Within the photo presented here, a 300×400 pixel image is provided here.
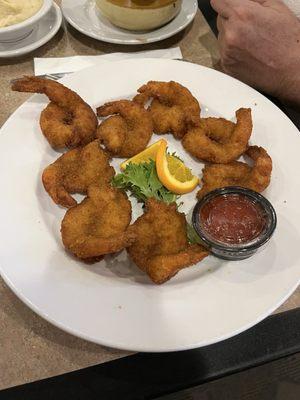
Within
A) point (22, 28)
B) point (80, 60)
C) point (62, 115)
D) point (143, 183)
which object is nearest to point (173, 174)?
point (143, 183)

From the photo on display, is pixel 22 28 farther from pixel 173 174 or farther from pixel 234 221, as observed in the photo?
pixel 234 221

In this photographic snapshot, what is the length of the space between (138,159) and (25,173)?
46 cm

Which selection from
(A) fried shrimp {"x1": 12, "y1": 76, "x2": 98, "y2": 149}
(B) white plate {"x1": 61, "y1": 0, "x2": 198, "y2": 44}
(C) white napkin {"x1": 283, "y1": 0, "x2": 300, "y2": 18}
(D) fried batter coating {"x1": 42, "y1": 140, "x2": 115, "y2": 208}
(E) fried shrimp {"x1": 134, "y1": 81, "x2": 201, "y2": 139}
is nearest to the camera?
(D) fried batter coating {"x1": 42, "y1": 140, "x2": 115, "y2": 208}

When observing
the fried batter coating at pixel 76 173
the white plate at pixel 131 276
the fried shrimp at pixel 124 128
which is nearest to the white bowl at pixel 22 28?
the white plate at pixel 131 276

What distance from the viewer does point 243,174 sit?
1.80 meters

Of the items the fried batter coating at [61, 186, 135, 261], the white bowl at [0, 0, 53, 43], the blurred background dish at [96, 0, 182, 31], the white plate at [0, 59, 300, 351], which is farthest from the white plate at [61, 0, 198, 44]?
the fried batter coating at [61, 186, 135, 261]

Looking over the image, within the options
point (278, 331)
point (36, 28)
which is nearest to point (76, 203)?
point (278, 331)

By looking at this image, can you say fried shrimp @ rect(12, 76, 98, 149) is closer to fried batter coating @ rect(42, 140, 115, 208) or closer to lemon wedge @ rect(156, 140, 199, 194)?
fried batter coating @ rect(42, 140, 115, 208)

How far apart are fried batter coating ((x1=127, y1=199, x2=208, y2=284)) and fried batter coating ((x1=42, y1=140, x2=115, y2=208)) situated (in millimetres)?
255

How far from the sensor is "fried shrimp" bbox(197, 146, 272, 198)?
1.69m

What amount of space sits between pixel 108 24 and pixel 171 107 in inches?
30.3

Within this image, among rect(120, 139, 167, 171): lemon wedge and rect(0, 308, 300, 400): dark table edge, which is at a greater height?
rect(120, 139, 167, 171): lemon wedge

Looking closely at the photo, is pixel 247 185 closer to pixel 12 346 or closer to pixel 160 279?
pixel 160 279

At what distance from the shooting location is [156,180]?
1771mm
